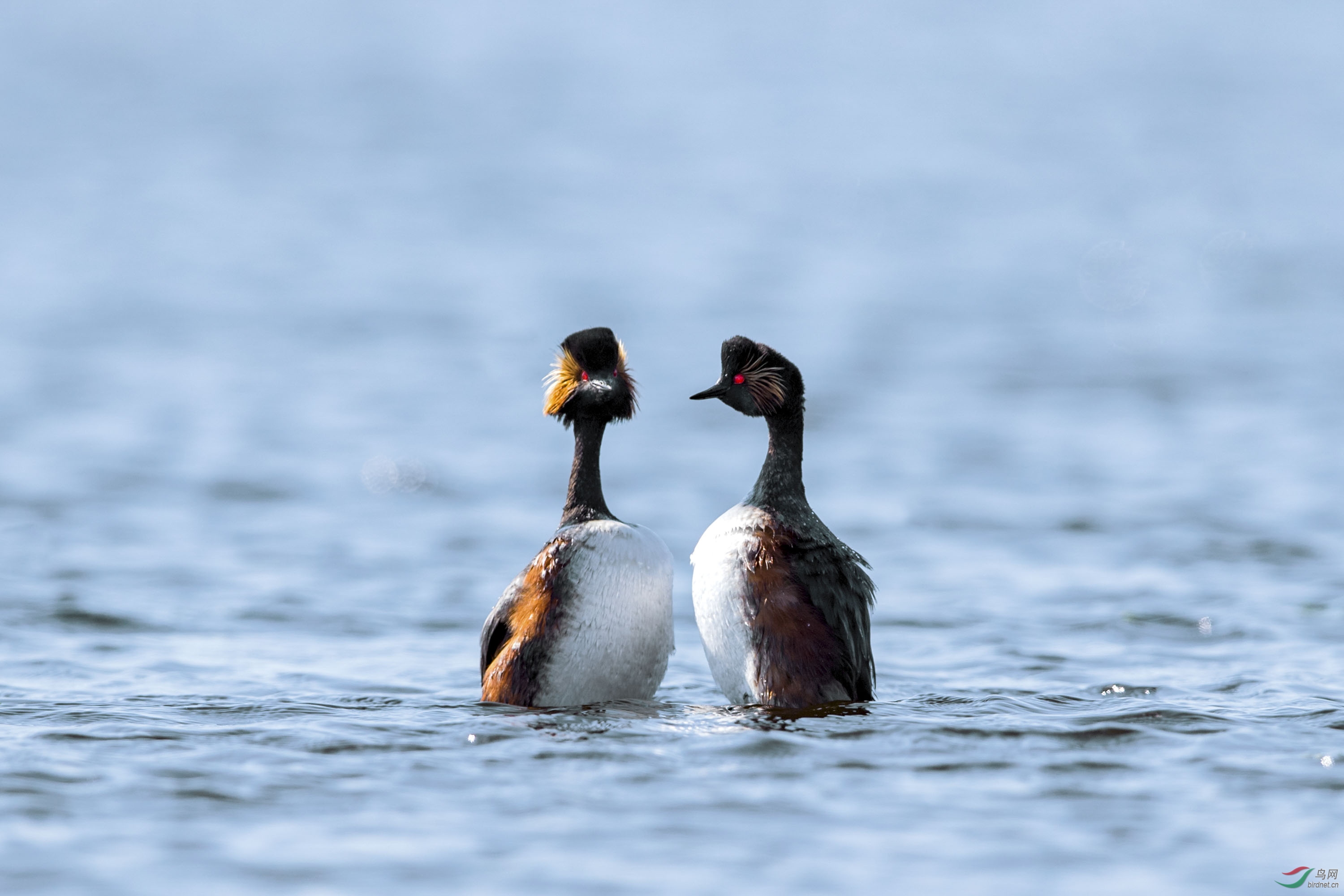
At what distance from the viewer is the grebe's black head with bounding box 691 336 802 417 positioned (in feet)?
32.1

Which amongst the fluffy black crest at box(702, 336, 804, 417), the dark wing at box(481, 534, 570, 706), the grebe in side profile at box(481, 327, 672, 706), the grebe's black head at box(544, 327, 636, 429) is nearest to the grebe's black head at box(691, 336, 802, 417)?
the fluffy black crest at box(702, 336, 804, 417)

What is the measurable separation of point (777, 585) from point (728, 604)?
313 millimetres

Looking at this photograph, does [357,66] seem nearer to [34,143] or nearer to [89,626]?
[34,143]

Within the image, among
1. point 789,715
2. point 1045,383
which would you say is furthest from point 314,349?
point 789,715

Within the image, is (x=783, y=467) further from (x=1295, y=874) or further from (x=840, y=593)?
(x=1295, y=874)

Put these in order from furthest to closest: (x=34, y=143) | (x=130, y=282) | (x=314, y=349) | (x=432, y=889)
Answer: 1. (x=34, y=143)
2. (x=130, y=282)
3. (x=314, y=349)
4. (x=432, y=889)

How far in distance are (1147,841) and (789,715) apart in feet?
8.11

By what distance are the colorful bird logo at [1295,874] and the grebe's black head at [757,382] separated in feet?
13.4

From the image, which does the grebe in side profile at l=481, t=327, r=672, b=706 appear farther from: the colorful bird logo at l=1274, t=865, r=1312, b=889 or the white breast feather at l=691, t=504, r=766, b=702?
the colorful bird logo at l=1274, t=865, r=1312, b=889

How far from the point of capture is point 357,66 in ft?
204

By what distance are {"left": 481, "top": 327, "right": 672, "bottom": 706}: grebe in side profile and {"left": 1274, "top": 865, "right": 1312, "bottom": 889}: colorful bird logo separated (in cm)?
387

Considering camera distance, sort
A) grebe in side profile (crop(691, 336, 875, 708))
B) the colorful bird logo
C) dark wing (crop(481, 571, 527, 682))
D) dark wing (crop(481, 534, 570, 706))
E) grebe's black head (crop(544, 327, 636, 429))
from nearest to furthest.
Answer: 1. the colorful bird logo
2. grebe in side profile (crop(691, 336, 875, 708))
3. dark wing (crop(481, 534, 570, 706))
4. dark wing (crop(481, 571, 527, 682))
5. grebe's black head (crop(544, 327, 636, 429))

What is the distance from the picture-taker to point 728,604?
9.41m

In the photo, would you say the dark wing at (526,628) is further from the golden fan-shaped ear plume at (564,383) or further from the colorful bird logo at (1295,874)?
the colorful bird logo at (1295,874)
